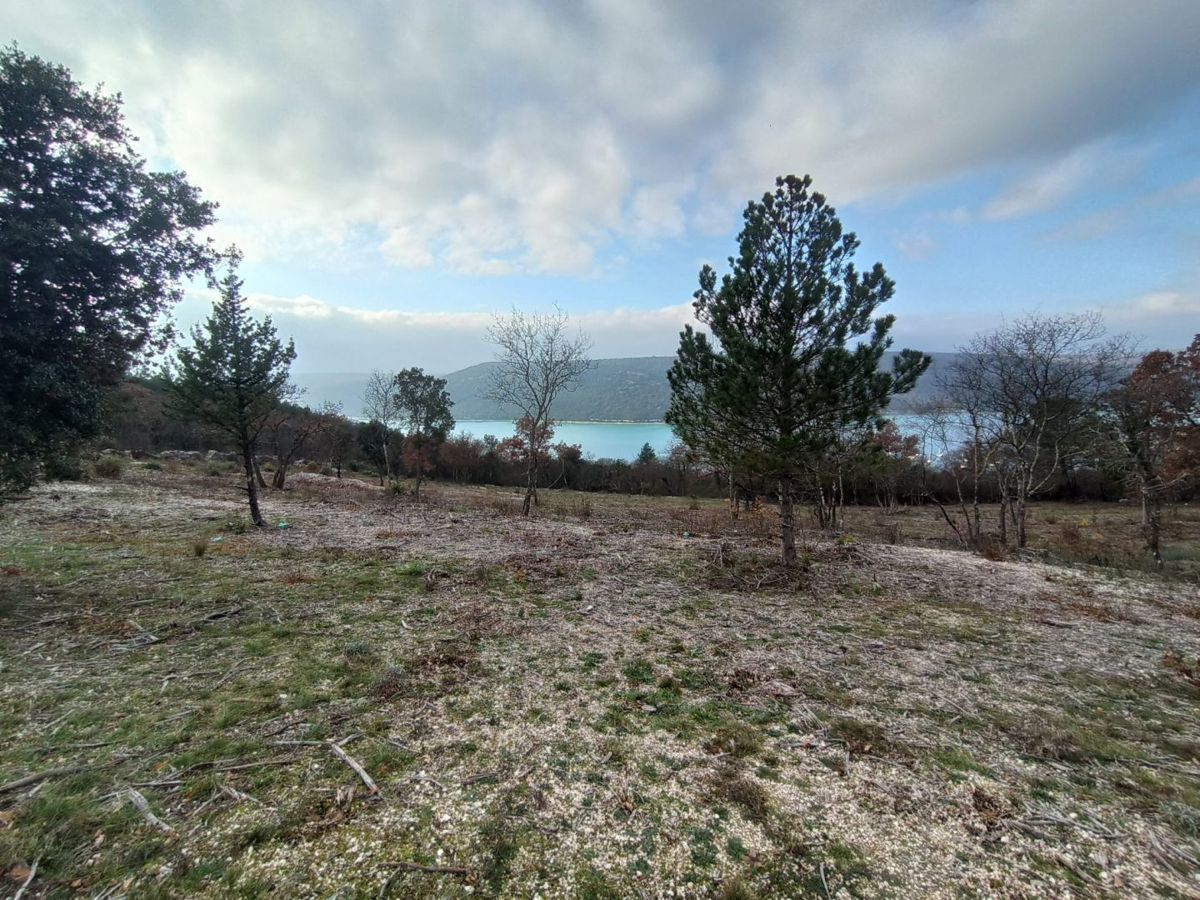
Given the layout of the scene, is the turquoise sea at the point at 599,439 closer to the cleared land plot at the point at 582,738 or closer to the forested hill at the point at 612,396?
the forested hill at the point at 612,396

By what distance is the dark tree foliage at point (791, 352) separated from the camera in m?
7.84

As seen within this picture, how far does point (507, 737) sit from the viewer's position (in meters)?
3.82

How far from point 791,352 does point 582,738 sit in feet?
23.0

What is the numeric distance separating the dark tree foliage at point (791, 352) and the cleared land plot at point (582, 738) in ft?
9.37

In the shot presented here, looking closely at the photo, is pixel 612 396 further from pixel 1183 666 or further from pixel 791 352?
pixel 1183 666

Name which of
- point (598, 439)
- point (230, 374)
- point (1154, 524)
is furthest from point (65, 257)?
point (598, 439)

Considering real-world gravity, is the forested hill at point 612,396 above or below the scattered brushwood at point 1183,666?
above

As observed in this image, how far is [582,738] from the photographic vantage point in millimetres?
3846

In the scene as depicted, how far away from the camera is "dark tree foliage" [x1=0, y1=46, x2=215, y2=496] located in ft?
17.7

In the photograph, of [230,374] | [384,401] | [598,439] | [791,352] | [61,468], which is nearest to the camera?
[61,468]

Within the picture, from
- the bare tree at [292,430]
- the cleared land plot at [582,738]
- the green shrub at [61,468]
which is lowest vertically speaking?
the cleared land plot at [582,738]

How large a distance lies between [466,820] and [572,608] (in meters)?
4.29

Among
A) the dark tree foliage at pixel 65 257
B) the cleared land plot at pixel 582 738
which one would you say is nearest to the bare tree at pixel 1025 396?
the cleared land plot at pixel 582 738

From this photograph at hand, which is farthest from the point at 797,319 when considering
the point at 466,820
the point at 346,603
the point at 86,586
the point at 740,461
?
the point at 86,586
